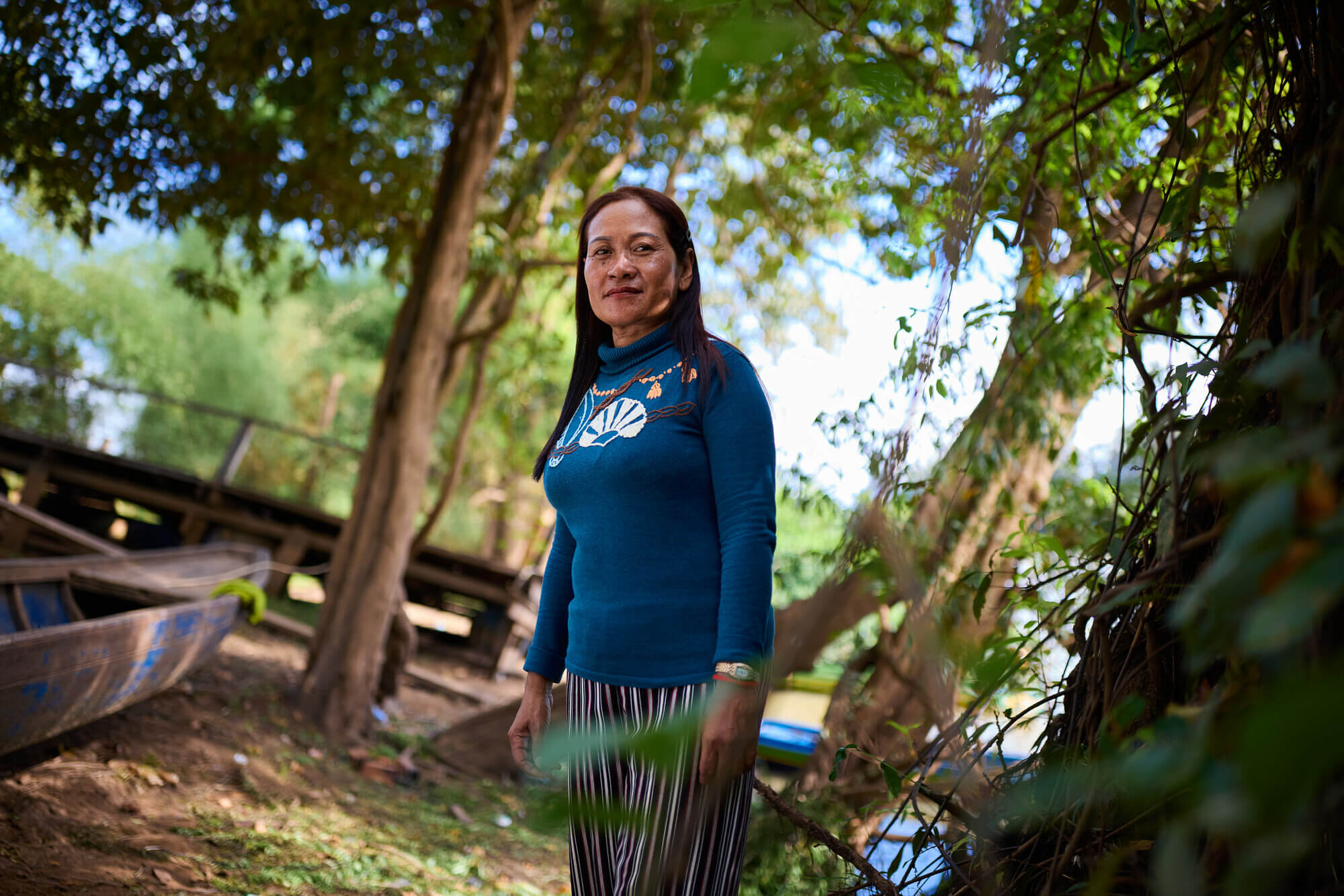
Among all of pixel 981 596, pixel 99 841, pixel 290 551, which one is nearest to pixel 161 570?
pixel 99 841

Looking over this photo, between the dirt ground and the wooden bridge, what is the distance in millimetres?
3475

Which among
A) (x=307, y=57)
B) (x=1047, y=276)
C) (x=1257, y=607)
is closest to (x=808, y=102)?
(x=1047, y=276)

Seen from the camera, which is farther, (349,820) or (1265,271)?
(349,820)

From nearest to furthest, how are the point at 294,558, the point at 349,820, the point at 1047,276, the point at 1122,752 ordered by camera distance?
the point at 1122,752, the point at 1047,276, the point at 349,820, the point at 294,558

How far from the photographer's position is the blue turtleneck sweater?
1.45 m

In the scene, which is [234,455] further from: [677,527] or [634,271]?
[677,527]

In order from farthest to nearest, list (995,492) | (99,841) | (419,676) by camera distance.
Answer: (419,676) → (995,492) → (99,841)

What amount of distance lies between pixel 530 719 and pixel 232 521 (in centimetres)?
868

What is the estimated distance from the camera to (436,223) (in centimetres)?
554

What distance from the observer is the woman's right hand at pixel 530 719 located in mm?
1817

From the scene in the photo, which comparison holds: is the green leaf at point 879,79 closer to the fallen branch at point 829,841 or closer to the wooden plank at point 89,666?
the fallen branch at point 829,841

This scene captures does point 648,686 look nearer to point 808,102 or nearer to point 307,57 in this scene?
point 808,102

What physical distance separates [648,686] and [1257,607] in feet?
3.84

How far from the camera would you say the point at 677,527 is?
1529 mm
